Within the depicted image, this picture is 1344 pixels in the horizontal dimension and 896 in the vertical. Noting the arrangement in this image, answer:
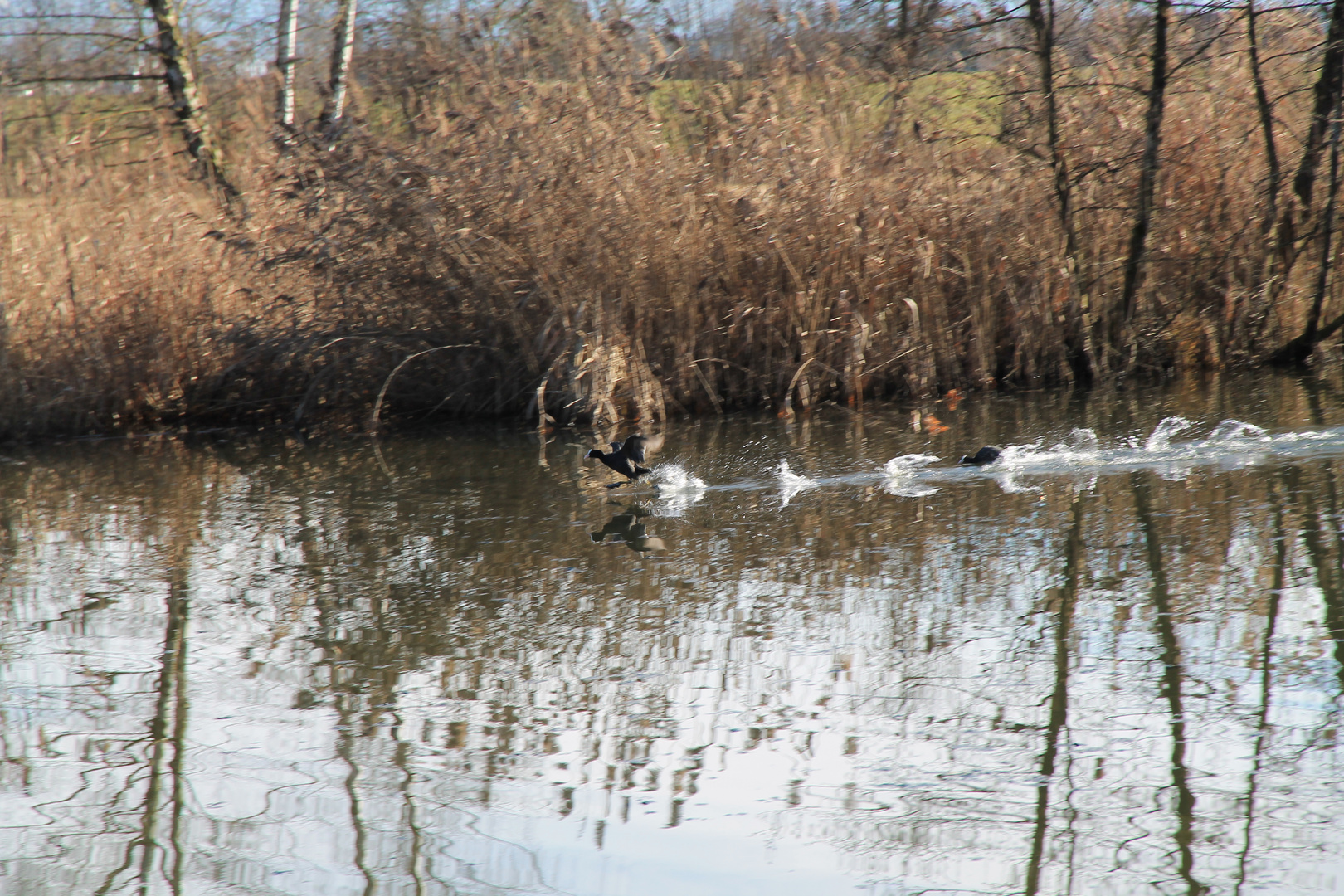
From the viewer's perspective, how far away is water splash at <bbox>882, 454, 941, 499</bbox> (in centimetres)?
568

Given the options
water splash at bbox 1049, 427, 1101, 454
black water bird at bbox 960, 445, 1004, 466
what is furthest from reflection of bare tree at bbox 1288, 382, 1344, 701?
black water bird at bbox 960, 445, 1004, 466

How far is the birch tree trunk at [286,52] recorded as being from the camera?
42.5 ft

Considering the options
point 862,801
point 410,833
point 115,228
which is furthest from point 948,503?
point 115,228

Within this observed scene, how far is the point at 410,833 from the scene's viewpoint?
2699mm

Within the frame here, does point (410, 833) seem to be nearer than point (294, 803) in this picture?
Yes

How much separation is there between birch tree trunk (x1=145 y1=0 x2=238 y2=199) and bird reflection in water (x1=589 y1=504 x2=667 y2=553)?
899 centimetres

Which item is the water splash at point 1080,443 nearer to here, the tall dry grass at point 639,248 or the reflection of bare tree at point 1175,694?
the reflection of bare tree at point 1175,694

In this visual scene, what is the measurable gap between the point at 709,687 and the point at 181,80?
12.7 m

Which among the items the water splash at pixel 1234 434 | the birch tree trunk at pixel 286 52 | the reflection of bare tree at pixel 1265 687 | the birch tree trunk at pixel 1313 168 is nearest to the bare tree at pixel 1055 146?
the birch tree trunk at pixel 1313 168

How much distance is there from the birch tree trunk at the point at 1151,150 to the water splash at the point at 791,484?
4.05 m

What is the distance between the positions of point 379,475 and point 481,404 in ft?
6.52

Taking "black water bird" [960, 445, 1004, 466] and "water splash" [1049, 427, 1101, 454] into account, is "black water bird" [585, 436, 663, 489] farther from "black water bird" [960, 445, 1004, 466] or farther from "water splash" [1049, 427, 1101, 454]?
"water splash" [1049, 427, 1101, 454]

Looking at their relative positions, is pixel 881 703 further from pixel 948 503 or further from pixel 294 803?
→ pixel 948 503

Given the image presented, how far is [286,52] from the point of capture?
13.8 m
